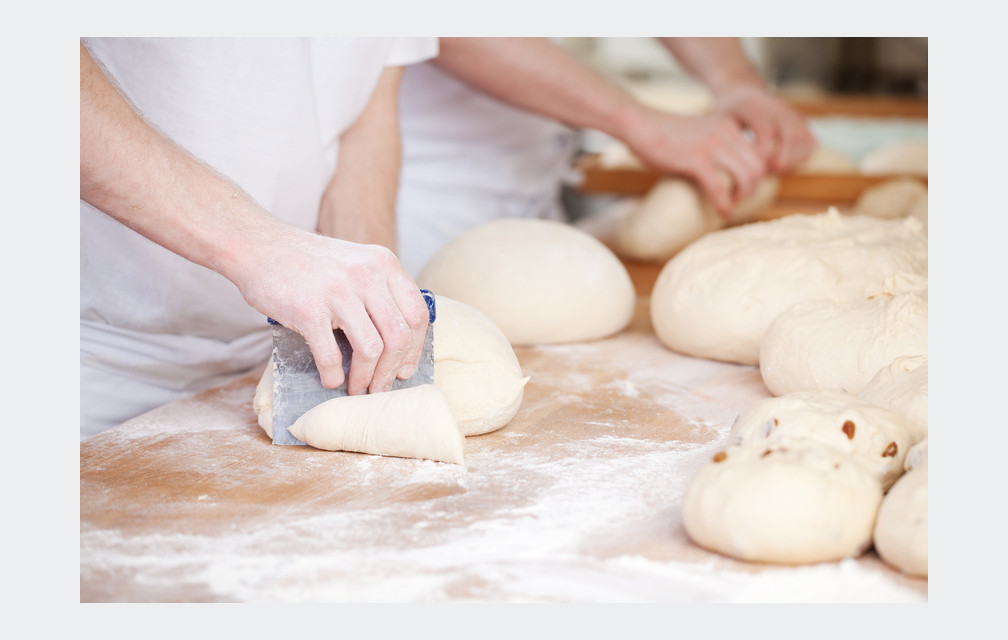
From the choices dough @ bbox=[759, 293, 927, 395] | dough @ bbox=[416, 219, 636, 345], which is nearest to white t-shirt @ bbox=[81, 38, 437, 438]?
dough @ bbox=[416, 219, 636, 345]

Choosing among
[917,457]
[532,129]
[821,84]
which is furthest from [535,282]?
[821,84]

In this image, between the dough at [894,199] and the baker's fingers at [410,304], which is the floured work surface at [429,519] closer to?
the baker's fingers at [410,304]

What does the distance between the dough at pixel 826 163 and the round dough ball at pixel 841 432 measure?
210cm

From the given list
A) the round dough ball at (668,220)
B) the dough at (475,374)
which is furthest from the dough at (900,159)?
the dough at (475,374)

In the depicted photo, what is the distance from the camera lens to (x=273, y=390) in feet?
4.67

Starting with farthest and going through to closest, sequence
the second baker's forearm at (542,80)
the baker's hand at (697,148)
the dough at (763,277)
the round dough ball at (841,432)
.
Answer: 1. the baker's hand at (697,148)
2. the second baker's forearm at (542,80)
3. the dough at (763,277)
4. the round dough ball at (841,432)

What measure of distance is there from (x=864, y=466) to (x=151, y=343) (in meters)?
1.44

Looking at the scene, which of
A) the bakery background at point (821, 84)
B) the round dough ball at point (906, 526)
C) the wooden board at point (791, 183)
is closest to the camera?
the round dough ball at point (906, 526)

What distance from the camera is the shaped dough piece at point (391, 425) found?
1.34m

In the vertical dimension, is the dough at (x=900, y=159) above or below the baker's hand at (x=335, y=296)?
above

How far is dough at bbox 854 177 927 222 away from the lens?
284 centimetres

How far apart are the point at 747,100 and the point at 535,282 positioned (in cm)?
122

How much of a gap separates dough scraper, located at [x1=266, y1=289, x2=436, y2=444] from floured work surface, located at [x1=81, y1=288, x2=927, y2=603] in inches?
2.0

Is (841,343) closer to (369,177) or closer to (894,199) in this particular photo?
(369,177)
